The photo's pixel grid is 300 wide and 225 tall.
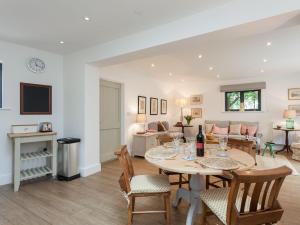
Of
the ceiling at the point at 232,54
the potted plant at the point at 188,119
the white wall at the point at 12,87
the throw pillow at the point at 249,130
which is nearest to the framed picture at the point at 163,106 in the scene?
the potted plant at the point at 188,119

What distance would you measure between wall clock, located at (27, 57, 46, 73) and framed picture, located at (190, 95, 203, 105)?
18.2 ft

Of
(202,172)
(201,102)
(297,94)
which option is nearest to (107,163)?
(202,172)

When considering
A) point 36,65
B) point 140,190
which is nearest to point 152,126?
point 36,65

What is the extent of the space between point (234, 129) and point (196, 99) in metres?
1.96

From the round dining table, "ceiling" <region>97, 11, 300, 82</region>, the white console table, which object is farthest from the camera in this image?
the white console table

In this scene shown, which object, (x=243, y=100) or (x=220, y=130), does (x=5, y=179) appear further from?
(x=243, y=100)

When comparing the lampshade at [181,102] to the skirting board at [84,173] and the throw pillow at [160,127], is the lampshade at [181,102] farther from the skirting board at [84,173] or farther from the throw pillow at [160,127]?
the skirting board at [84,173]

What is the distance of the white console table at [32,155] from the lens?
3.09 m

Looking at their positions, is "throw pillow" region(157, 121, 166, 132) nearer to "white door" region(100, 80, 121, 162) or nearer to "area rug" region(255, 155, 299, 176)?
"white door" region(100, 80, 121, 162)

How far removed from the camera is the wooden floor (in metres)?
2.22

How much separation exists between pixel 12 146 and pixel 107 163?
2068mm

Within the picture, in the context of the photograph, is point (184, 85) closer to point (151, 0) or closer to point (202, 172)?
point (151, 0)

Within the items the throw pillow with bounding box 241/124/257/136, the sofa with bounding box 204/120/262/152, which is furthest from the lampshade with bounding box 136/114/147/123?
the throw pillow with bounding box 241/124/257/136

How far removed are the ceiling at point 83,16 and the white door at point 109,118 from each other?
176 cm
